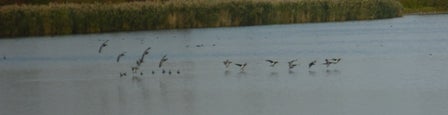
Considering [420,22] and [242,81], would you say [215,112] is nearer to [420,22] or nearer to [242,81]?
[242,81]

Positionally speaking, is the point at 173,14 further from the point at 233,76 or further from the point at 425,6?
the point at 233,76

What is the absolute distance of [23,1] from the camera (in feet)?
191

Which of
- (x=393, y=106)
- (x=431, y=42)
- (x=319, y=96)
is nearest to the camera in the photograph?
(x=393, y=106)

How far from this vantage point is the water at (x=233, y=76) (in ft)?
61.3

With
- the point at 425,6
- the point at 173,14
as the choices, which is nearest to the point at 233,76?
the point at 173,14

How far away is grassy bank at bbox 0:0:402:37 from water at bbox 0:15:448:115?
9.66 ft

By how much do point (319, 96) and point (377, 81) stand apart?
2643 mm

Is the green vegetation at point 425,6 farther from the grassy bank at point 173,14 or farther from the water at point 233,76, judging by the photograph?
the water at point 233,76

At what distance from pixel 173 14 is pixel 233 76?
23.7 m

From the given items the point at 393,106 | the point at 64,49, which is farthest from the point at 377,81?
the point at 64,49

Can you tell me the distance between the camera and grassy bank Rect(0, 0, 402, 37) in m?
45.0

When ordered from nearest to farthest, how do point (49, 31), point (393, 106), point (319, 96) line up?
point (393, 106) < point (319, 96) < point (49, 31)

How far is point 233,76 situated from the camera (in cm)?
2400

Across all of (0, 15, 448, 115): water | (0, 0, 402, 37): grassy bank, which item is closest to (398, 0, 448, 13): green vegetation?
(0, 0, 402, 37): grassy bank
